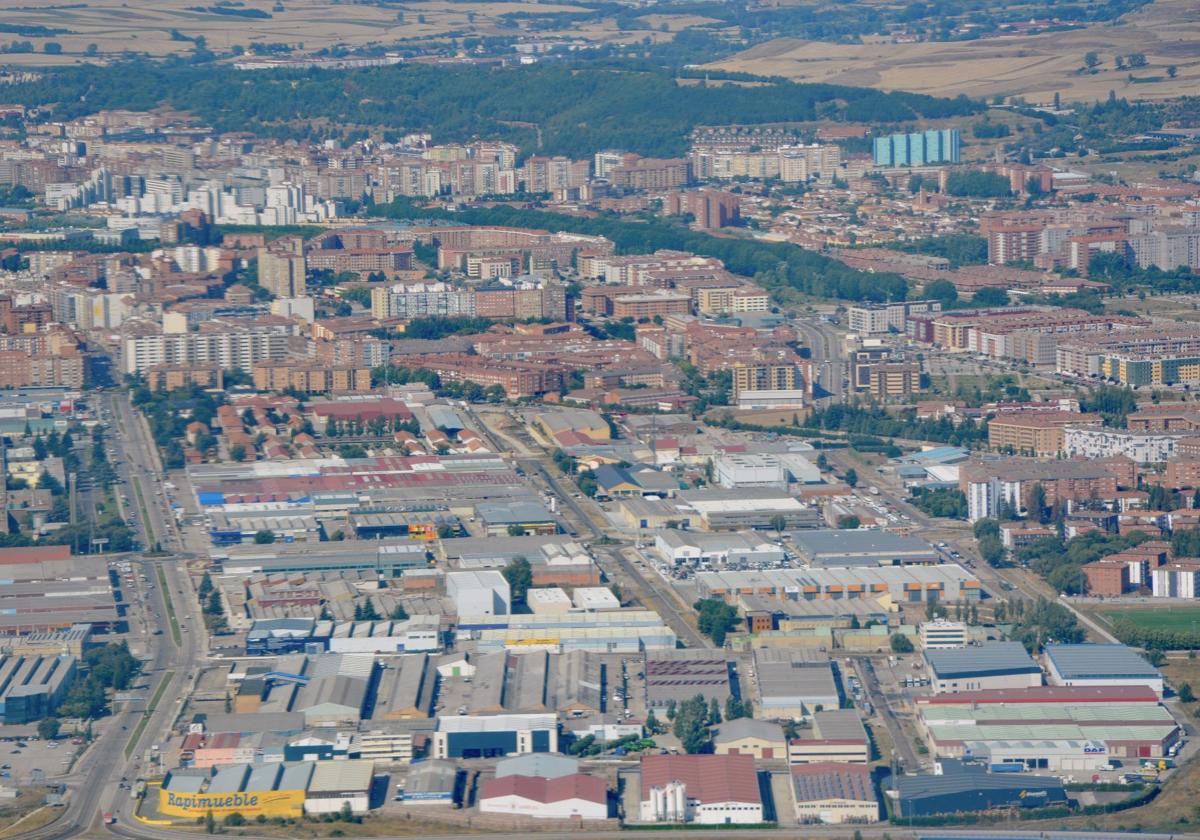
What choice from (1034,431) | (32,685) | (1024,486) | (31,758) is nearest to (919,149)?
(1034,431)

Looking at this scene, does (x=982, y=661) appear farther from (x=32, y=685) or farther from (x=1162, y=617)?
(x=32, y=685)

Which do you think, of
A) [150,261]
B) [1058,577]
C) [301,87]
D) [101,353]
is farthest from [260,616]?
[301,87]

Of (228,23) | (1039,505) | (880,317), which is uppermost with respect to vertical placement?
(228,23)

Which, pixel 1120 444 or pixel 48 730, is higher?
pixel 1120 444

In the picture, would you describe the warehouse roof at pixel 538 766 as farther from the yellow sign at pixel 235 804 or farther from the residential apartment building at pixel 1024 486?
the residential apartment building at pixel 1024 486

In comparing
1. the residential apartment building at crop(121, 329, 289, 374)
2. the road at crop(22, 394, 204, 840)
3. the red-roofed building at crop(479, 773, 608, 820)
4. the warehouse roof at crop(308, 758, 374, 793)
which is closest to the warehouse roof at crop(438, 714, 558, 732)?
the warehouse roof at crop(308, 758, 374, 793)

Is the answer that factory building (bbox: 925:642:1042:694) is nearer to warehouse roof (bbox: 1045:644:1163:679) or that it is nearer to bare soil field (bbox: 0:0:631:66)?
warehouse roof (bbox: 1045:644:1163:679)

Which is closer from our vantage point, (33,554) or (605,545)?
(33,554)

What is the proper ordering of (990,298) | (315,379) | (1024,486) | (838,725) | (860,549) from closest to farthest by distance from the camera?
(838,725) < (860,549) < (1024,486) < (315,379) < (990,298)
